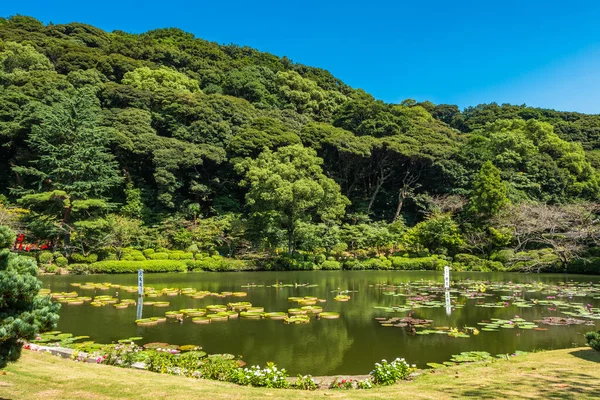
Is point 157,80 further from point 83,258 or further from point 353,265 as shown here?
point 353,265

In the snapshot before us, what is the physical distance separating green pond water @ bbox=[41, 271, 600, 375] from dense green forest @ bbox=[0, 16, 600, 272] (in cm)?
1111

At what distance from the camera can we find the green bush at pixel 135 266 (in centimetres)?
2444

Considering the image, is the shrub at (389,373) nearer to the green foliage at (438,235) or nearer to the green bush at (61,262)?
the green bush at (61,262)

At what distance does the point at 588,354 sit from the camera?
657 cm

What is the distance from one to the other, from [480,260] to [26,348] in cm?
2713

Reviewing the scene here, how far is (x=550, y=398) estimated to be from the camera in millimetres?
4410

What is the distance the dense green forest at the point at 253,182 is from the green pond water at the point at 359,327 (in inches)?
437

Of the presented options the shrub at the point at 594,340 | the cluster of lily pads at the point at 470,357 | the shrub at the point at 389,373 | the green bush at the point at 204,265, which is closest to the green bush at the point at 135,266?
the green bush at the point at 204,265

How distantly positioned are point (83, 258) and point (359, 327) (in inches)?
845

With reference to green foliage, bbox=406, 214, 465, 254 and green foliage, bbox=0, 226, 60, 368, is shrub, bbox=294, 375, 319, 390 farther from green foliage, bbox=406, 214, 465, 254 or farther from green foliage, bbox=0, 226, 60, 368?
green foliage, bbox=406, 214, 465, 254

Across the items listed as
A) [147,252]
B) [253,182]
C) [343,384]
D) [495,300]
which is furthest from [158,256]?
[343,384]

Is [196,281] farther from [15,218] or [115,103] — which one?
[115,103]

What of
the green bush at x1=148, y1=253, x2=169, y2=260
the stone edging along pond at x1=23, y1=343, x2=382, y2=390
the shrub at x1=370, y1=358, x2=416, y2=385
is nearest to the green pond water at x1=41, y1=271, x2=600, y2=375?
the stone edging along pond at x1=23, y1=343, x2=382, y2=390

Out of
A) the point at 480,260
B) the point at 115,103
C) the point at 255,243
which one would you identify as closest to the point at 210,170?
the point at 255,243
